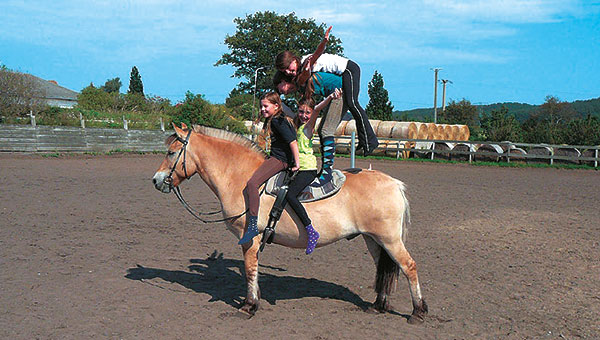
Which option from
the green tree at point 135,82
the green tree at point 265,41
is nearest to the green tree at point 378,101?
the green tree at point 265,41

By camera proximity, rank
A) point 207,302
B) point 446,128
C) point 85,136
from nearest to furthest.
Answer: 1. point 207,302
2. point 85,136
3. point 446,128

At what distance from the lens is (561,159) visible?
23844 millimetres

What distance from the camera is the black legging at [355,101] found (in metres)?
4.64

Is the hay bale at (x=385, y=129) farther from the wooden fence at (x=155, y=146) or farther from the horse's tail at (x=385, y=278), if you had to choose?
the horse's tail at (x=385, y=278)

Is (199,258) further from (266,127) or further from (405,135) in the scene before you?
(405,135)

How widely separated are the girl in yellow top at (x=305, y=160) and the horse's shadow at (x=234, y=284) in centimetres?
108

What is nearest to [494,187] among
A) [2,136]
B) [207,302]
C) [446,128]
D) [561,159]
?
[561,159]

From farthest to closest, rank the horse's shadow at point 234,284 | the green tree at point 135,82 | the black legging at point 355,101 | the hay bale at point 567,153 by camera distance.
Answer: the green tree at point 135,82
the hay bale at point 567,153
the horse's shadow at point 234,284
the black legging at point 355,101

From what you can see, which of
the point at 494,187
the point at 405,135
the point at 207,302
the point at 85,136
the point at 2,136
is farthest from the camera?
the point at 405,135

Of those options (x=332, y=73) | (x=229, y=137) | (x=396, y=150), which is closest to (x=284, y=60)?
(x=332, y=73)

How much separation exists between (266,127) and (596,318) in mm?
3849

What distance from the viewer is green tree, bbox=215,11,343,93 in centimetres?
5562

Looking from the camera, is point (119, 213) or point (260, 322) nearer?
point (260, 322)

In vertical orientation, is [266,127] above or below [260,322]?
above
